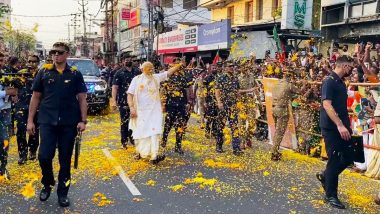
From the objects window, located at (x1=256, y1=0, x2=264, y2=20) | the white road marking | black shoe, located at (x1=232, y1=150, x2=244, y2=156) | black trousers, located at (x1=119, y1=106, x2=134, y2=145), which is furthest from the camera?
window, located at (x1=256, y1=0, x2=264, y2=20)

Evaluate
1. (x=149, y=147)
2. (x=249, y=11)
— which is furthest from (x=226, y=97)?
(x=249, y=11)

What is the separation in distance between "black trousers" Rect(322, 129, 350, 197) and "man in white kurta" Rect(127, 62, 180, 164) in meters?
3.29

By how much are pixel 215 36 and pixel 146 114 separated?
54.7ft

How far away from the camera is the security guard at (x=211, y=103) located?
10.1 m

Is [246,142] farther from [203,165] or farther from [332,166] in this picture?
[332,166]

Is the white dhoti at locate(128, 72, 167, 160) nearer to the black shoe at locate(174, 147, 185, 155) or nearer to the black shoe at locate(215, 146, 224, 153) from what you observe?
the black shoe at locate(174, 147, 185, 155)

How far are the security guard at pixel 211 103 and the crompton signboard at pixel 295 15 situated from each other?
1005 centimetres

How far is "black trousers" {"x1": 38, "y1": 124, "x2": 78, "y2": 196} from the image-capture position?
5551 mm

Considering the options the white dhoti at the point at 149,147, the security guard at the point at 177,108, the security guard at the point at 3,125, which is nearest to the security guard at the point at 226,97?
the security guard at the point at 177,108

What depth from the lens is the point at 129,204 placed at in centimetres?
571

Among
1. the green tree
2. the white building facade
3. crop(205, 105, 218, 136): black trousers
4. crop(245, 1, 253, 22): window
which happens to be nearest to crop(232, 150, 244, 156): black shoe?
crop(205, 105, 218, 136): black trousers

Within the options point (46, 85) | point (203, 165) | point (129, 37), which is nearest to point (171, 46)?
point (203, 165)

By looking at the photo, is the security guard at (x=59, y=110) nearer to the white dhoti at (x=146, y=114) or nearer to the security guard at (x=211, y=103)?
the white dhoti at (x=146, y=114)

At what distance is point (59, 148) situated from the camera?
5.67 meters
